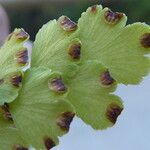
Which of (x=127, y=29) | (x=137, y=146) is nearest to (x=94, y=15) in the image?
(x=127, y=29)

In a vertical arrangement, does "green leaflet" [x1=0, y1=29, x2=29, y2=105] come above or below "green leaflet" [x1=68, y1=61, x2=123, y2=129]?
above

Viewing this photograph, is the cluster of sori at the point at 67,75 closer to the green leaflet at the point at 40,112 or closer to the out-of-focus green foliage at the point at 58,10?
the green leaflet at the point at 40,112

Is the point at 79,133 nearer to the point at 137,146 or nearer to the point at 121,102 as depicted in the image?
the point at 137,146

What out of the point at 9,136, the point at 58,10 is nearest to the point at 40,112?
the point at 9,136

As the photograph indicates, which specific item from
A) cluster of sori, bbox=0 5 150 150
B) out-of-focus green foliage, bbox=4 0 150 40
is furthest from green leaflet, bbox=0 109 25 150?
out-of-focus green foliage, bbox=4 0 150 40

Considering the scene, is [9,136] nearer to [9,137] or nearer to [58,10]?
[9,137]

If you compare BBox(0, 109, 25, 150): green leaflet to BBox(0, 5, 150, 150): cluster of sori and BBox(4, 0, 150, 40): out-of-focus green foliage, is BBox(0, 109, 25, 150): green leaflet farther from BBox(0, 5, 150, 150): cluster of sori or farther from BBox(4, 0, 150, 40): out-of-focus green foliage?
BBox(4, 0, 150, 40): out-of-focus green foliage

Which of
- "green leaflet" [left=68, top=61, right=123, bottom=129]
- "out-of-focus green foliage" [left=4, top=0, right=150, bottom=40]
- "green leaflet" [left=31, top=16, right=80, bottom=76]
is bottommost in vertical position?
"out-of-focus green foliage" [left=4, top=0, right=150, bottom=40]
